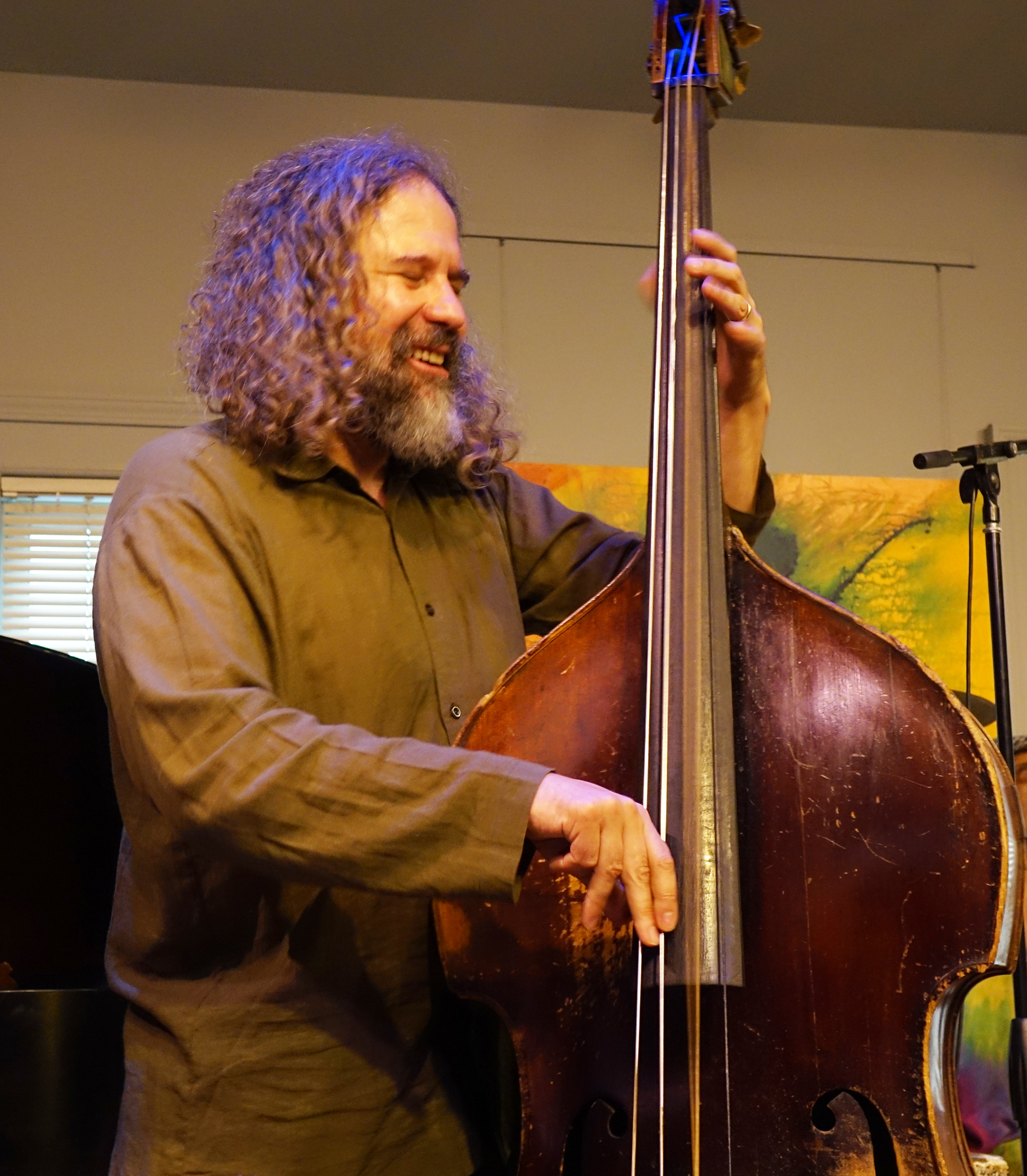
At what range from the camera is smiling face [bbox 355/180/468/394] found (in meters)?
1.48

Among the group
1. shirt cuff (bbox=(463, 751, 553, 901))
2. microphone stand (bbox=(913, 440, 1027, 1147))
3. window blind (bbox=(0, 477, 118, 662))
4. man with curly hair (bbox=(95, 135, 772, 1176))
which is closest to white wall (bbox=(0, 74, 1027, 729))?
window blind (bbox=(0, 477, 118, 662))

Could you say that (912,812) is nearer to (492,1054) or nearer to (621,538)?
(492,1054)

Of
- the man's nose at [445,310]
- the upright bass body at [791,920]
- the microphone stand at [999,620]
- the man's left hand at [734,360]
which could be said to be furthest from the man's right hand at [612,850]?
the microphone stand at [999,620]

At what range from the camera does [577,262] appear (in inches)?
172

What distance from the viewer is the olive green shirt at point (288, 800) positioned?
1.00 metres

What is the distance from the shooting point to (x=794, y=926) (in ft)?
3.45

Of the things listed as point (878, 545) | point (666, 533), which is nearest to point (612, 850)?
point (666, 533)

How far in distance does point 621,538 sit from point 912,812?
653 millimetres

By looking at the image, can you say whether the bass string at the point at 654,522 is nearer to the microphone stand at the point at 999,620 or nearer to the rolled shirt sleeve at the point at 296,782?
the rolled shirt sleeve at the point at 296,782

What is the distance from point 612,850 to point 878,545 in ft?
10.4

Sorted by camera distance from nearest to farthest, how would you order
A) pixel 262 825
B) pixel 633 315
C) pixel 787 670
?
pixel 262 825
pixel 787 670
pixel 633 315

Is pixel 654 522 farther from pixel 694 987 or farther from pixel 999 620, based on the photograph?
pixel 999 620

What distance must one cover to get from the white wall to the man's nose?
2530 millimetres

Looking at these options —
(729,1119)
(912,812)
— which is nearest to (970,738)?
(912,812)
